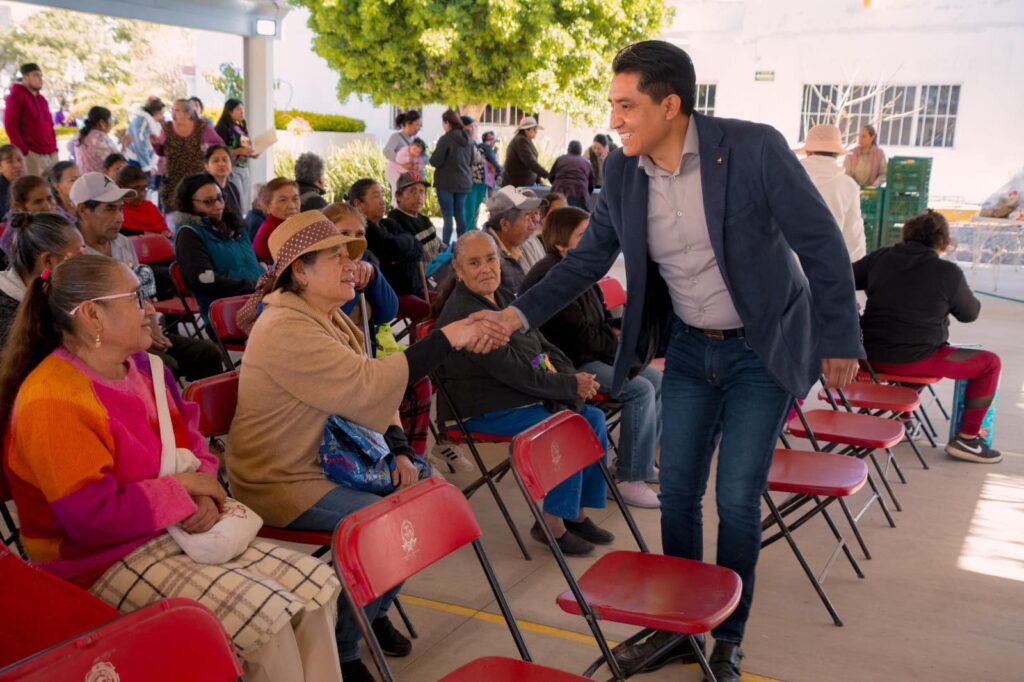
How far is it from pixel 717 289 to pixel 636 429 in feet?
6.47

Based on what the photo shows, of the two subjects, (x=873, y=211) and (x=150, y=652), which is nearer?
(x=150, y=652)

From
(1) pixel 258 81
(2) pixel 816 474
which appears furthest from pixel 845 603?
(1) pixel 258 81

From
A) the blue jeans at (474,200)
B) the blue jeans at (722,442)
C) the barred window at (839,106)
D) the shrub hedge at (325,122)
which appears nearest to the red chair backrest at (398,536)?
the blue jeans at (722,442)

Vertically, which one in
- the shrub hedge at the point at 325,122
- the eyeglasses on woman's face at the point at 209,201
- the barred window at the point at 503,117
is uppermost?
the barred window at the point at 503,117

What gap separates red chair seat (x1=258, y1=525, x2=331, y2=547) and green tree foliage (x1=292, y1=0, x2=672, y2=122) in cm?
1547

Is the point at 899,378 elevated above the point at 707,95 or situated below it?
below

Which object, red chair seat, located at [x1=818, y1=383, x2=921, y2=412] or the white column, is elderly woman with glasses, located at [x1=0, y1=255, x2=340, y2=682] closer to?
red chair seat, located at [x1=818, y1=383, x2=921, y2=412]

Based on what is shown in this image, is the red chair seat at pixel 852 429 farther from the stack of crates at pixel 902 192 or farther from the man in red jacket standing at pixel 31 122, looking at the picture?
the stack of crates at pixel 902 192

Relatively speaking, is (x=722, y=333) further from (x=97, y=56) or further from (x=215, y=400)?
(x=97, y=56)

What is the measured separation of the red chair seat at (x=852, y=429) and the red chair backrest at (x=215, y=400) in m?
2.49

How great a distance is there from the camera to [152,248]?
22.5 feet

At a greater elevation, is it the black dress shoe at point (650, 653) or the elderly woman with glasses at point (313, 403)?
the elderly woman with glasses at point (313, 403)

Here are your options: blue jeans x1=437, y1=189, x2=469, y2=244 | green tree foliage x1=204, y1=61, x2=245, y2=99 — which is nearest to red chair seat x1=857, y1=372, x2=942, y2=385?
blue jeans x1=437, y1=189, x2=469, y2=244

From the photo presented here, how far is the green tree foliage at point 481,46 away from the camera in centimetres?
1758
